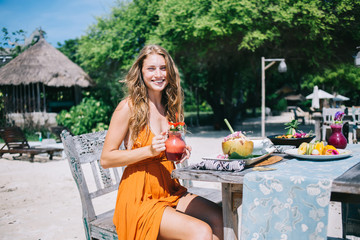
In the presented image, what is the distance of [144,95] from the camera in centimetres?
232

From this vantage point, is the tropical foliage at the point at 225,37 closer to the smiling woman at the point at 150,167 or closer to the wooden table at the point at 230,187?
the smiling woman at the point at 150,167

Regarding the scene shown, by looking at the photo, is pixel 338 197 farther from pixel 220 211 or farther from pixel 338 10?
pixel 338 10

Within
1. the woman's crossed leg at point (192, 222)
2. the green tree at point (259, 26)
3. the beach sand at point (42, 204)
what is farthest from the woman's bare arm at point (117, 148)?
the green tree at point (259, 26)

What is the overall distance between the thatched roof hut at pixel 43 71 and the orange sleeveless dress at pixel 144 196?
1487 cm

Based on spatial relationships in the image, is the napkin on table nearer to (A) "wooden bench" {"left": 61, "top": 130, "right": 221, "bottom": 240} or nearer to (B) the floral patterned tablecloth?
(B) the floral patterned tablecloth

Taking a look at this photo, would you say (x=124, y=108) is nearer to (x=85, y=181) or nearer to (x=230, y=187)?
(x=85, y=181)

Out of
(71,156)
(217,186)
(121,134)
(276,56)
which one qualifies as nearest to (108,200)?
(217,186)

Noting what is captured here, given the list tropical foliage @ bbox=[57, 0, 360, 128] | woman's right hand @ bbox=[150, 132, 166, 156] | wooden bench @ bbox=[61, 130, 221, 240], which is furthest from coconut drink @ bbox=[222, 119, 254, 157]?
tropical foliage @ bbox=[57, 0, 360, 128]

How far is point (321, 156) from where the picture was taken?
193 centimetres

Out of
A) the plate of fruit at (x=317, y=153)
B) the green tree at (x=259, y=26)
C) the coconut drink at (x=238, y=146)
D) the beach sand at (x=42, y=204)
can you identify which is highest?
the green tree at (x=259, y=26)

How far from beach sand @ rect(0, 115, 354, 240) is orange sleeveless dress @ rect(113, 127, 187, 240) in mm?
1963

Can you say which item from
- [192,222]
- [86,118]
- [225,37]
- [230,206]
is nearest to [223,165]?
[230,206]

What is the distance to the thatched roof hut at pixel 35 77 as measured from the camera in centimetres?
1552

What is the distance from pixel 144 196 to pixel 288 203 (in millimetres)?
914
